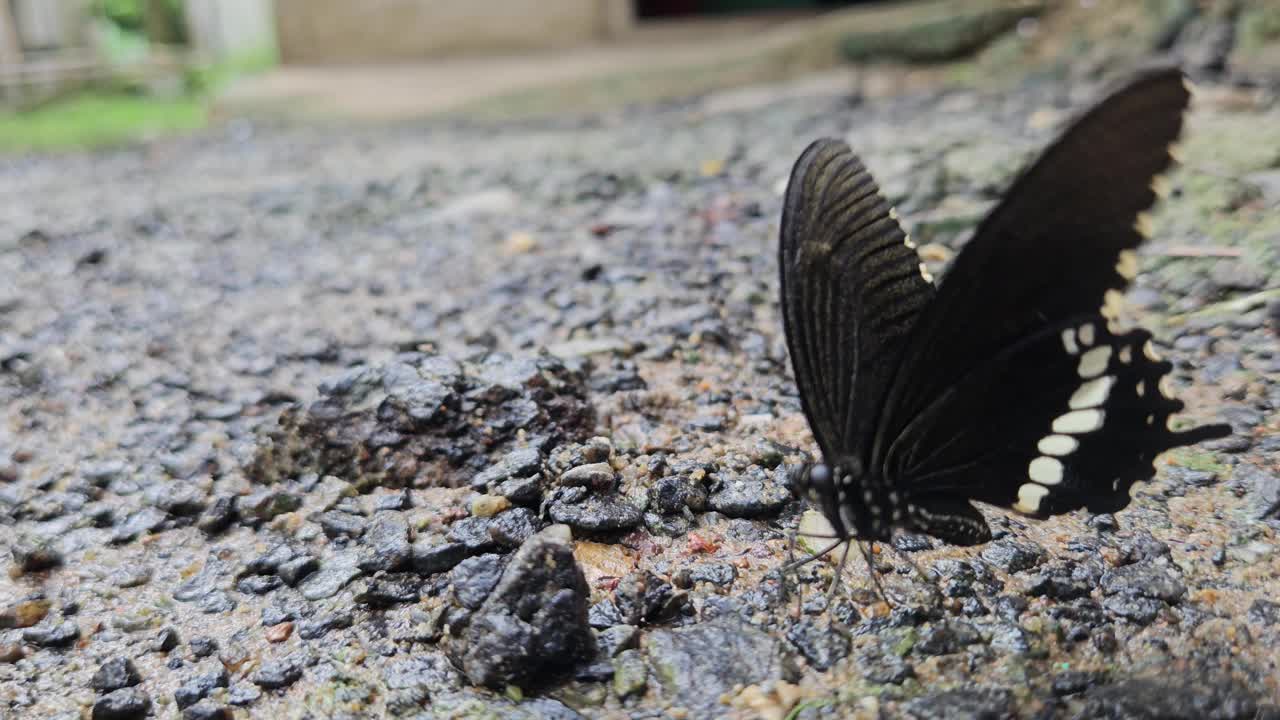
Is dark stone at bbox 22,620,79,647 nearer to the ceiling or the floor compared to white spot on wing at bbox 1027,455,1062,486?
nearer to the floor

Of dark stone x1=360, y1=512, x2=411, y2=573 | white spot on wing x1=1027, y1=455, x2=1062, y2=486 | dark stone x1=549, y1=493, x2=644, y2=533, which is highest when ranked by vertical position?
white spot on wing x1=1027, y1=455, x2=1062, y2=486

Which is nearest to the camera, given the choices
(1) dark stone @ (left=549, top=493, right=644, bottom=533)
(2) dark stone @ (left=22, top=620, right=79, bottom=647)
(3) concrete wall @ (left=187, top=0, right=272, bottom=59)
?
(2) dark stone @ (left=22, top=620, right=79, bottom=647)

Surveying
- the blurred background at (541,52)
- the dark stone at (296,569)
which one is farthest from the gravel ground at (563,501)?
the blurred background at (541,52)

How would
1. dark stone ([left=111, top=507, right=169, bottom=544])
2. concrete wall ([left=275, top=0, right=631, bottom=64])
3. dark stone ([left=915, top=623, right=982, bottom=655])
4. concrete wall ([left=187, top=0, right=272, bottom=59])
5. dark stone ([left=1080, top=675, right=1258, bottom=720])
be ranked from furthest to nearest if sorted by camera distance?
concrete wall ([left=187, top=0, right=272, bottom=59]) → concrete wall ([left=275, top=0, right=631, bottom=64]) → dark stone ([left=111, top=507, right=169, bottom=544]) → dark stone ([left=915, top=623, right=982, bottom=655]) → dark stone ([left=1080, top=675, right=1258, bottom=720])

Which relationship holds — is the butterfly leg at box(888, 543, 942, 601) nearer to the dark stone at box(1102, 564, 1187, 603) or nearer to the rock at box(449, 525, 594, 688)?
the dark stone at box(1102, 564, 1187, 603)

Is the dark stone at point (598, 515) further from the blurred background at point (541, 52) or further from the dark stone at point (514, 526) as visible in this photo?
the blurred background at point (541, 52)

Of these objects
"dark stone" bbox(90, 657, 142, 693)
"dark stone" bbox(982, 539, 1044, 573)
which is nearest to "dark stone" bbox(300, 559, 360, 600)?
"dark stone" bbox(90, 657, 142, 693)
